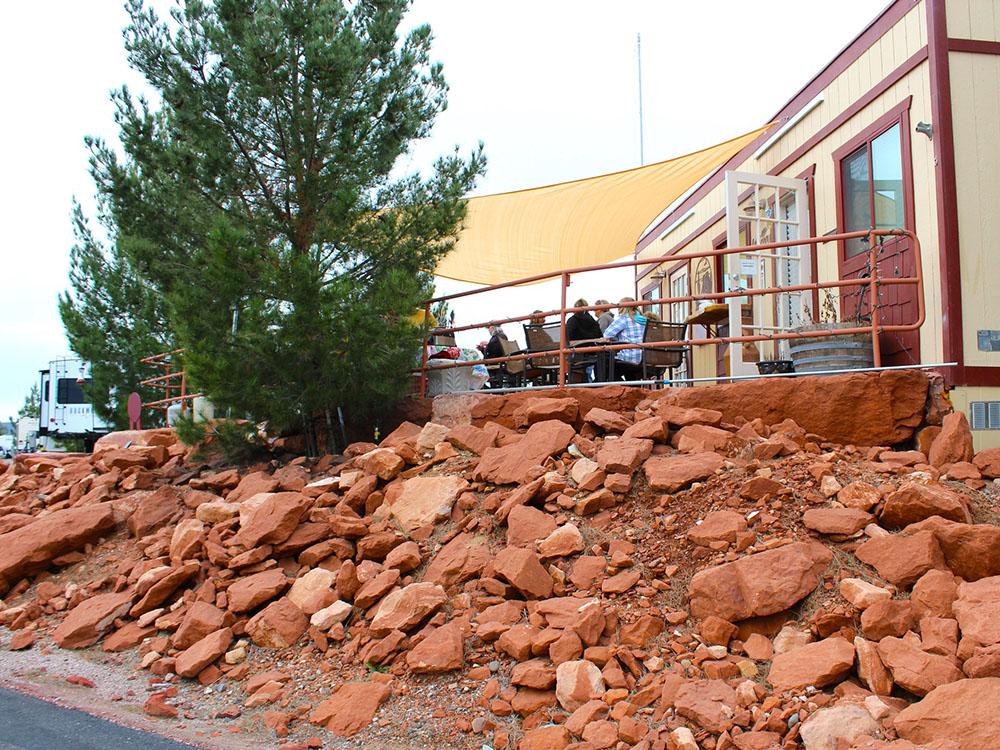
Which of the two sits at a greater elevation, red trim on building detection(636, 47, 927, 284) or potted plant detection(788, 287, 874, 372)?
red trim on building detection(636, 47, 927, 284)

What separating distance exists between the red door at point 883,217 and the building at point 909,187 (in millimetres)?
15

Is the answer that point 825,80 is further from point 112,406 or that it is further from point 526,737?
point 112,406

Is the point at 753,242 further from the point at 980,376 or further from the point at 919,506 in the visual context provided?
the point at 919,506

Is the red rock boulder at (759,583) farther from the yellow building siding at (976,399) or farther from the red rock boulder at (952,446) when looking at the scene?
the yellow building siding at (976,399)

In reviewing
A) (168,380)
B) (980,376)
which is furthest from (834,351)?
(168,380)

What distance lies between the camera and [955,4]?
7480 mm

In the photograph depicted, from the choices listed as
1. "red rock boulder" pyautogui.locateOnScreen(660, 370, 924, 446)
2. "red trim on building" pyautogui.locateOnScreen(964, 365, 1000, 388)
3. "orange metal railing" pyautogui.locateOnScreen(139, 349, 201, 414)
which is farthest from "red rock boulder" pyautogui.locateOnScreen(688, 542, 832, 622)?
"orange metal railing" pyautogui.locateOnScreen(139, 349, 201, 414)

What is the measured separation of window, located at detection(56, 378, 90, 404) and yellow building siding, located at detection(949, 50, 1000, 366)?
64.2 ft

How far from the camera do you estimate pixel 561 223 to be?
43.6ft

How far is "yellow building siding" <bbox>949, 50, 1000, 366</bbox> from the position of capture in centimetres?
734

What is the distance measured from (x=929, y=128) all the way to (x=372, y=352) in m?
5.11

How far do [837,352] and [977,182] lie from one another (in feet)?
6.22

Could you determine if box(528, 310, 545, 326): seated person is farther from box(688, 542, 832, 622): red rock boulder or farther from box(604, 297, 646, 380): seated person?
box(688, 542, 832, 622): red rock boulder

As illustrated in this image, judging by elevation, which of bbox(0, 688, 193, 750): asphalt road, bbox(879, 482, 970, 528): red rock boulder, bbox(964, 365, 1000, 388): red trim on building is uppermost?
bbox(964, 365, 1000, 388): red trim on building
